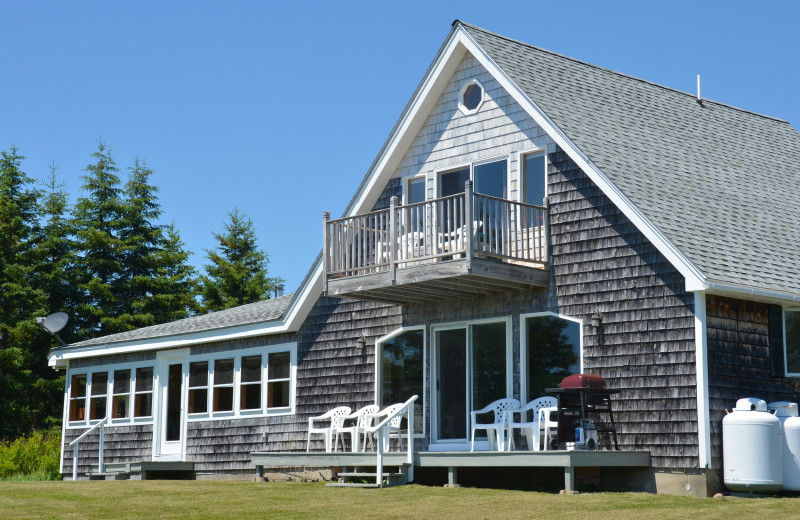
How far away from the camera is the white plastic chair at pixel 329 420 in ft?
57.3

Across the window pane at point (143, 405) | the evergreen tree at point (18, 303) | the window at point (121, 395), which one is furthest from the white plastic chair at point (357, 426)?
the evergreen tree at point (18, 303)

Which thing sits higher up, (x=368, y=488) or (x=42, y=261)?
(x=42, y=261)

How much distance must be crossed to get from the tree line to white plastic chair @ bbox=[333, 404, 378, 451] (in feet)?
67.1

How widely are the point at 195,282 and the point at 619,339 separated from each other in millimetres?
29952

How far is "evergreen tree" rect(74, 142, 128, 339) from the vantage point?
38656 mm

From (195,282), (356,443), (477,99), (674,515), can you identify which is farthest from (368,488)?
(195,282)

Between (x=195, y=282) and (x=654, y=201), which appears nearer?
(x=654, y=201)

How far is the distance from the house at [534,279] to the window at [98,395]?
2477mm

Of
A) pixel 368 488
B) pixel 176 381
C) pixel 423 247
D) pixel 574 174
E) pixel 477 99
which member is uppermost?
pixel 477 99

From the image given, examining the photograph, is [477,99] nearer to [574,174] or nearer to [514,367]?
[574,174]

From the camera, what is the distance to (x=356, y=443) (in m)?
16.5

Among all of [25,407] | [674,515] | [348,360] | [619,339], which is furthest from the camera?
[25,407]

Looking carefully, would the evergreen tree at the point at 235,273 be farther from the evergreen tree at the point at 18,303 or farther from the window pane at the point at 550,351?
the window pane at the point at 550,351

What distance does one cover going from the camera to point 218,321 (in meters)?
21.2
